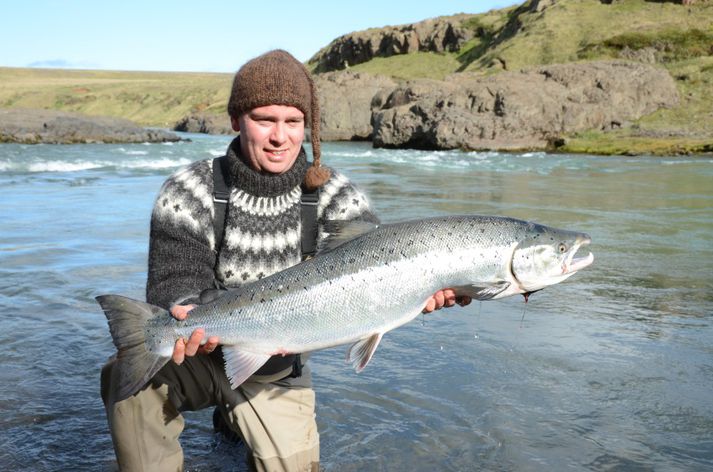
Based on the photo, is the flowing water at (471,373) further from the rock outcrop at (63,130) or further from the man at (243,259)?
the rock outcrop at (63,130)

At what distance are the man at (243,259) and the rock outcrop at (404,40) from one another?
9956 centimetres

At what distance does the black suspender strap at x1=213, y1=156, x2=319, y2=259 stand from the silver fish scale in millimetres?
458

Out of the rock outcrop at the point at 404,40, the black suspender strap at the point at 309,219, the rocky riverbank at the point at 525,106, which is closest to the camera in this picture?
the black suspender strap at the point at 309,219

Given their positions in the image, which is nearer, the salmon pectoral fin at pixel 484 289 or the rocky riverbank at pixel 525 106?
the salmon pectoral fin at pixel 484 289

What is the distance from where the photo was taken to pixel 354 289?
11.1ft

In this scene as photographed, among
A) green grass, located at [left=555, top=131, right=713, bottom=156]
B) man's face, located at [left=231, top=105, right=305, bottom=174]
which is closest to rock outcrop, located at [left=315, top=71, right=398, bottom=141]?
green grass, located at [left=555, top=131, right=713, bottom=156]

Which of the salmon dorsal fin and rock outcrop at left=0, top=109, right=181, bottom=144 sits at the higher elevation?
the salmon dorsal fin

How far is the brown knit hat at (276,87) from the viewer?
365cm

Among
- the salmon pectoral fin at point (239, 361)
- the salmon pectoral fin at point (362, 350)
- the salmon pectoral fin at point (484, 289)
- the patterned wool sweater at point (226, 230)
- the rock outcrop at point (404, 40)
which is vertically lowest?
the salmon pectoral fin at point (239, 361)

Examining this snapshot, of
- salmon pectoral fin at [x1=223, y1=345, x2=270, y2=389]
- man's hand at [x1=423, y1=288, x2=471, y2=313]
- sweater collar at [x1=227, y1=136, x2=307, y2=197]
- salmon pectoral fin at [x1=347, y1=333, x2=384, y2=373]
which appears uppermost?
sweater collar at [x1=227, y1=136, x2=307, y2=197]

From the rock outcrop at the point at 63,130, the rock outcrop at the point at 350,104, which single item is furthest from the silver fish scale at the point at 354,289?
the rock outcrop at the point at 350,104

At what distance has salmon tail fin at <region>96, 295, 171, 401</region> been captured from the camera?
11.0 ft

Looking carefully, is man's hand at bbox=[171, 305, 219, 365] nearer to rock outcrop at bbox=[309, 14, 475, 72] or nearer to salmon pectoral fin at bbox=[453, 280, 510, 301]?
salmon pectoral fin at bbox=[453, 280, 510, 301]

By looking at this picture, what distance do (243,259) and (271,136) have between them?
24.4 inches
